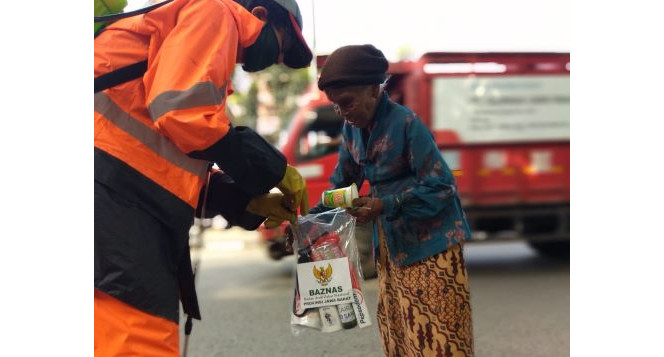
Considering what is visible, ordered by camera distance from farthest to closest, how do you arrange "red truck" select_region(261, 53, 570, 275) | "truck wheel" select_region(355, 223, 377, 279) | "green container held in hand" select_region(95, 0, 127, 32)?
"red truck" select_region(261, 53, 570, 275) → "truck wheel" select_region(355, 223, 377, 279) → "green container held in hand" select_region(95, 0, 127, 32)

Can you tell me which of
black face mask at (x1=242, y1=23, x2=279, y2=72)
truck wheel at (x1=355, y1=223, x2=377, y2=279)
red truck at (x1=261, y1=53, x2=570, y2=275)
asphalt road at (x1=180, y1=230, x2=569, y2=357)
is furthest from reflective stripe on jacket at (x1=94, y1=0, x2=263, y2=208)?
red truck at (x1=261, y1=53, x2=570, y2=275)

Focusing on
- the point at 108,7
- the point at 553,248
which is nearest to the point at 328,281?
the point at 108,7

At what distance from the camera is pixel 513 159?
7.32 m

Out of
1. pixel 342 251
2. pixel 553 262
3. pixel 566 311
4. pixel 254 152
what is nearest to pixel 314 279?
pixel 342 251

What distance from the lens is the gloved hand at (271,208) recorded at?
2146mm

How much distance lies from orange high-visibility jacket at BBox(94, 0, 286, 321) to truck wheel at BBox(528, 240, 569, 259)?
7183mm

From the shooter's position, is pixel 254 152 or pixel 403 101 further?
pixel 403 101

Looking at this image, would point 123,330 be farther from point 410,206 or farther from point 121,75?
point 410,206

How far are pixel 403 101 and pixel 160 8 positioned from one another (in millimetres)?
5752

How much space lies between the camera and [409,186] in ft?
6.87

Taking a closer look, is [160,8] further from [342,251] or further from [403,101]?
[403,101]

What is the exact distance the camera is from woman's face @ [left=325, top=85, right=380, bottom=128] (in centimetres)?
210

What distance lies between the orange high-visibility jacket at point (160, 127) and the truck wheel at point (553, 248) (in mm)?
7183

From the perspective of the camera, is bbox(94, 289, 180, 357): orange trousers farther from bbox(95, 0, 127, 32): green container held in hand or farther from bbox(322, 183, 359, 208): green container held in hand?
bbox(95, 0, 127, 32): green container held in hand
